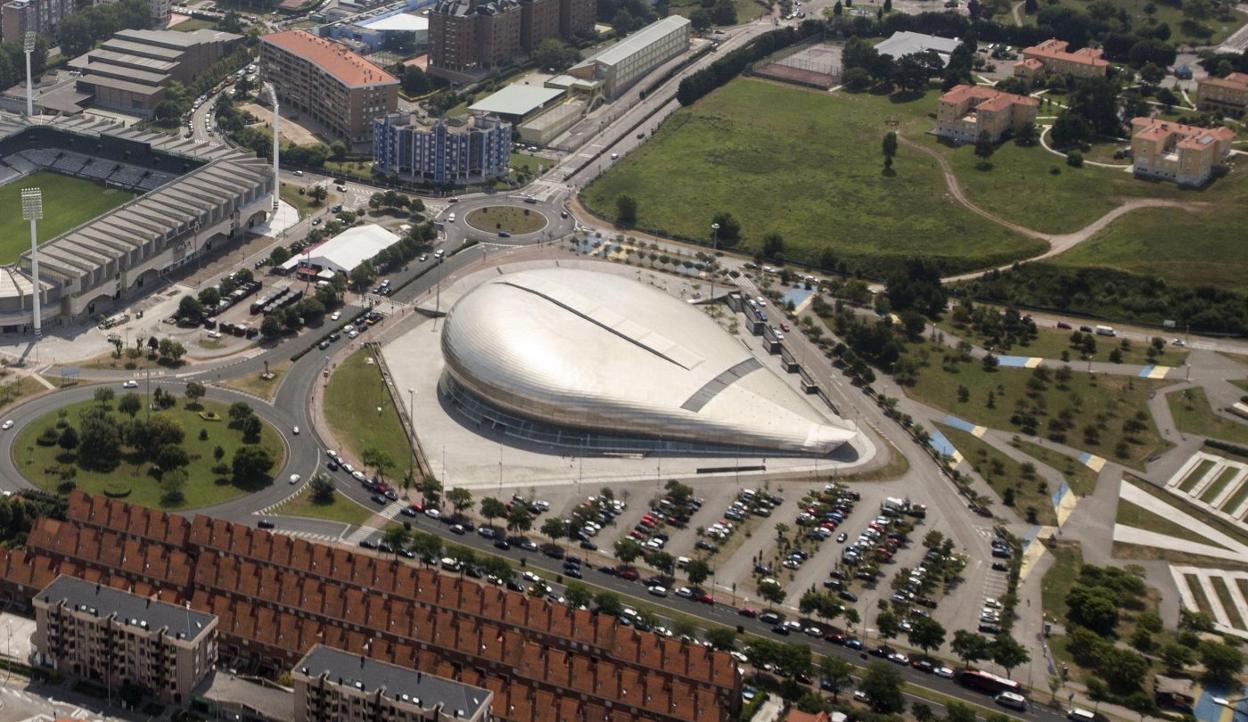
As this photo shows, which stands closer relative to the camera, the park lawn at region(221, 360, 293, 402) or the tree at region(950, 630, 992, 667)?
the tree at region(950, 630, 992, 667)

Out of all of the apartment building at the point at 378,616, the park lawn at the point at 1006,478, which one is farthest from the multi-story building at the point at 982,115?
the apartment building at the point at 378,616

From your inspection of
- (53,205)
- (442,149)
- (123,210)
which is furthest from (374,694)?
(442,149)

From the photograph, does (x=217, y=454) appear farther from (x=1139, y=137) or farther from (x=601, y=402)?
(x=1139, y=137)

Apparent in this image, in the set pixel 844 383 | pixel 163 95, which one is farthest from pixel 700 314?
pixel 163 95

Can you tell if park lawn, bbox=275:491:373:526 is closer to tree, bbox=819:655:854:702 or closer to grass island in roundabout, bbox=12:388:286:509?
grass island in roundabout, bbox=12:388:286:509

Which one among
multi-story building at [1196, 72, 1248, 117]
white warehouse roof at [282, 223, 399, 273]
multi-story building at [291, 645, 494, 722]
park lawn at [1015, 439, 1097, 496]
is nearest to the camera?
multi-story building at [291, 645, 494, 722]

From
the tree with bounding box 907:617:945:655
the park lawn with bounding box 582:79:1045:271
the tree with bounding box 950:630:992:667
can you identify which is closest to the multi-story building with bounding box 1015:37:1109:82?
the park lawn with bounding box 582:79:1045:271

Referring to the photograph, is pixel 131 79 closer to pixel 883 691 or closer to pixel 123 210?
pixel 123 210
